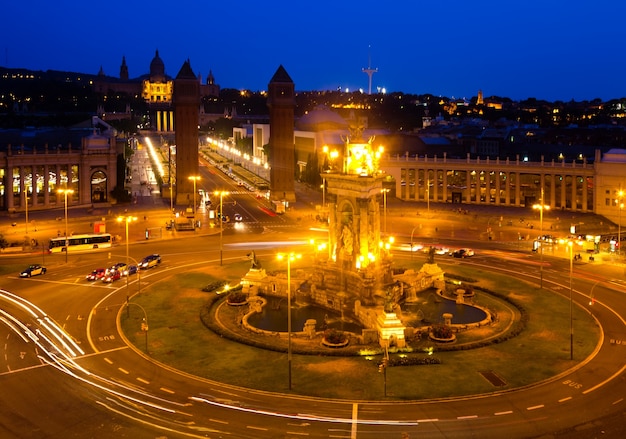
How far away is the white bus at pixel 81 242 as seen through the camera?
96000 mm

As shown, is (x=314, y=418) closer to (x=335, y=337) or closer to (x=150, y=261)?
(x=335, y=337)

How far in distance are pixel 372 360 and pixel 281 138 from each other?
108 metres

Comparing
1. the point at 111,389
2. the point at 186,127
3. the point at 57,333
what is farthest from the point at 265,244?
the point at 186,127

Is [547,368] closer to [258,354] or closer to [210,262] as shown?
[258,354]

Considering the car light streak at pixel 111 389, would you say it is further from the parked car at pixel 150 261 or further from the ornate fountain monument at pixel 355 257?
the parked car at pixel 150 261

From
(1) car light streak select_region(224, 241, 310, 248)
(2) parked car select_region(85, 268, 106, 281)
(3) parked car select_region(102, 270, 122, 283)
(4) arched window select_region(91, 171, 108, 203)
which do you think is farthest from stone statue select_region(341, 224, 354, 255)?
(4) arched window select_region(91, 171, 108, 203)

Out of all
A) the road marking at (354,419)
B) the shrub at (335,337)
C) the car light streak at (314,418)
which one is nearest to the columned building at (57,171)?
the shrub at (335,337)

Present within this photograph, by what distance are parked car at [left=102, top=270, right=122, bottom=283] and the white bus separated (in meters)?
21.1

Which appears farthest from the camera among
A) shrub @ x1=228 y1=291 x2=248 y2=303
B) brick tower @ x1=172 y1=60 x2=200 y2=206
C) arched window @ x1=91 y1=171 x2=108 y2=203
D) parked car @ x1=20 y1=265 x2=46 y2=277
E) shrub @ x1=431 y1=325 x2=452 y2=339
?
brick tower @ x1=172 y1=60 x2=200 y2=206

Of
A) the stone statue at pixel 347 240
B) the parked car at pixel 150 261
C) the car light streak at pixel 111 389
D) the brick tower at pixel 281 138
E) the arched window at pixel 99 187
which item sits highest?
the brick tower at pixel 281 138

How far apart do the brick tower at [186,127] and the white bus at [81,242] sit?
160 ft

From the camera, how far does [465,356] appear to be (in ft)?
173

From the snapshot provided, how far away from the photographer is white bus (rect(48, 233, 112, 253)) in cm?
9600

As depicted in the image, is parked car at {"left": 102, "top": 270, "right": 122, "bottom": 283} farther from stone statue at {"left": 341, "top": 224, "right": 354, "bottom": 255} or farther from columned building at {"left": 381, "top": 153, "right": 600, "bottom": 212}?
columned building at {"left": 381, "top": 153, "right": 600, "bottom": 212}
